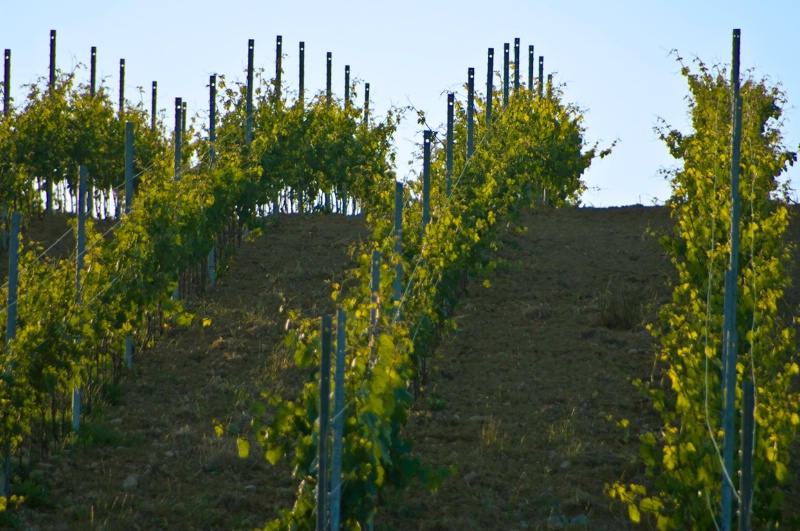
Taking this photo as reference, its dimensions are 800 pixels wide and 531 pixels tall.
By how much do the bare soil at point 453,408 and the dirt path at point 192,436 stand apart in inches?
0.7

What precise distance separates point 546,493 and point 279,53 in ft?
38.6

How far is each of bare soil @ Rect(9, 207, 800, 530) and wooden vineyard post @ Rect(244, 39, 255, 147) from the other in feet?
5.79

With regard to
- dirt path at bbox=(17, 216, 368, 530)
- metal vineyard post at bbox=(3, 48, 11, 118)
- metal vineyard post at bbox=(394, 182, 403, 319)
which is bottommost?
dirt path at bbox=(17, 216, 368, 530)

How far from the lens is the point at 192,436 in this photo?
8.72m

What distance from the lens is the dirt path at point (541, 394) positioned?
738 centimetres

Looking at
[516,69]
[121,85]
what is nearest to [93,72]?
[121,85]

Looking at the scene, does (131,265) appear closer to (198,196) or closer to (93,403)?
(93,403)

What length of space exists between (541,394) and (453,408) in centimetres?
87

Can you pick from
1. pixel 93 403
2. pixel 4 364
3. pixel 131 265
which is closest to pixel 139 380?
pixel 93 403

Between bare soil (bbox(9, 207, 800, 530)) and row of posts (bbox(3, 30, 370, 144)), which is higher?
row of posts (bbox(3, 30, 370, 144))

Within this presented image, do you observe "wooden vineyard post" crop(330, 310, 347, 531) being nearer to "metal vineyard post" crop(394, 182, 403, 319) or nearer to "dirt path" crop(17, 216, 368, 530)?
"dirt path" crop(17, 216, 368, 530)

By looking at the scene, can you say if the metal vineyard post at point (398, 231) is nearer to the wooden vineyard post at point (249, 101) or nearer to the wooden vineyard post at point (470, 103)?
the wooden vineyard post at point (470, 103)

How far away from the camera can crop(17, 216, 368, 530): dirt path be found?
709 centimetres

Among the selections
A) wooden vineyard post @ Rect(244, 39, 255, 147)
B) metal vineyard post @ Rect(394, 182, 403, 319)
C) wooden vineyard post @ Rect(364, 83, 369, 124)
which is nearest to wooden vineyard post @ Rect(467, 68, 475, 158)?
wooden vineyard post @ Rect(244, 39, 255, 147)
